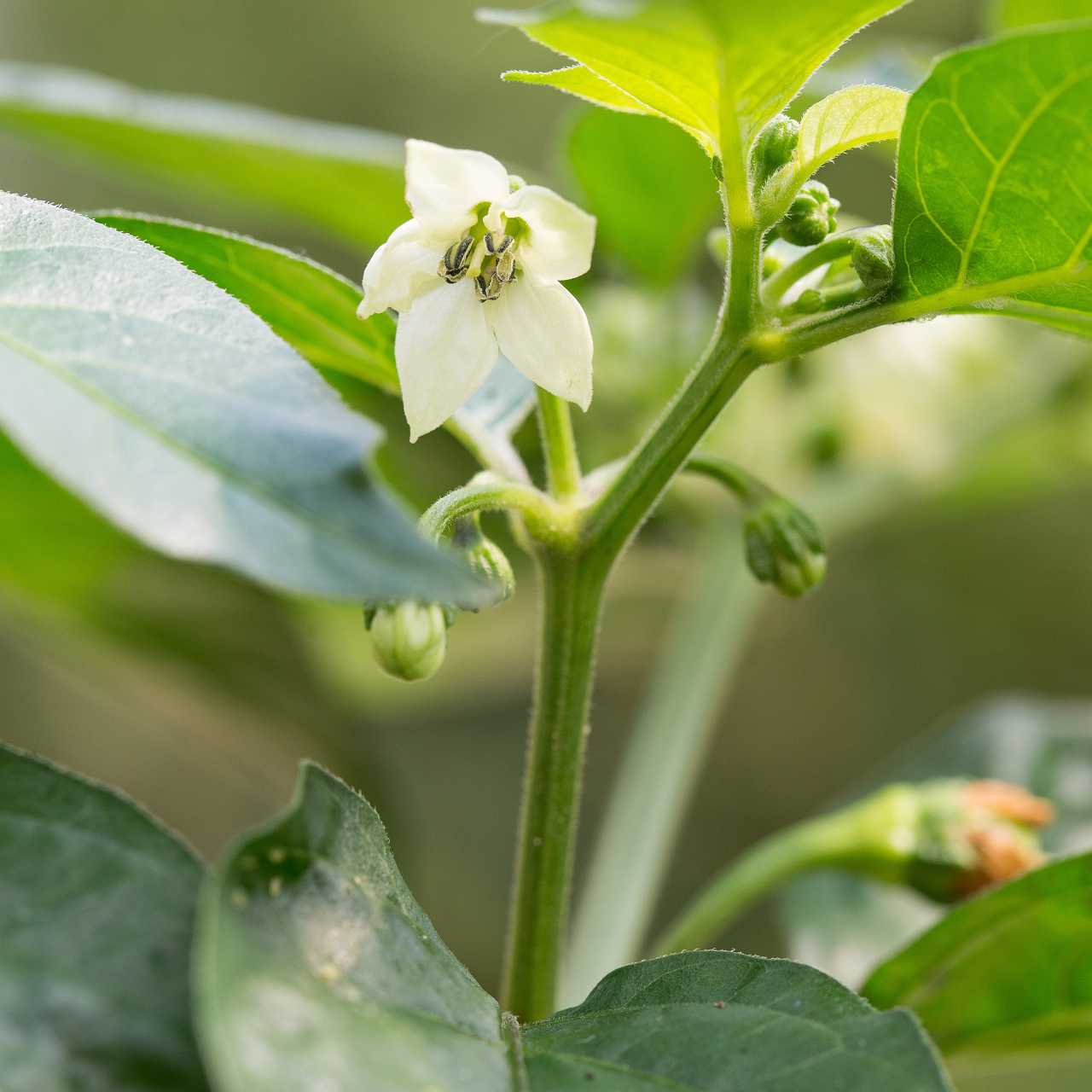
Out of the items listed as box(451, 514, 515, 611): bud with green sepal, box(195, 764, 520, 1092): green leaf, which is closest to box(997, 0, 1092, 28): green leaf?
box(451, 514, 515, 611): bud with green sepal

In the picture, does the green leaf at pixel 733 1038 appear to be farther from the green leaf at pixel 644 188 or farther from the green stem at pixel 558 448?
the green leaf at pixel 644 188

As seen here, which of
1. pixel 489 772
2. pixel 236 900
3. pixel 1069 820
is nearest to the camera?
pixel 236 900

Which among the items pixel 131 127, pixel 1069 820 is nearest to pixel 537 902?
pixel 1069 820

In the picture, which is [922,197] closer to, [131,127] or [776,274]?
[776,274]

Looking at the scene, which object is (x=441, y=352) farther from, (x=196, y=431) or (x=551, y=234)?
(x=196, y=431)

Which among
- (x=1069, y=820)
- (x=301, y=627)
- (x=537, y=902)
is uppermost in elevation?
(x=537, y=902)

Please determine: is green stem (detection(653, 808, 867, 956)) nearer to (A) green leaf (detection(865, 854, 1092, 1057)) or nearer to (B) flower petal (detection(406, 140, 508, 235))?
(A) green leaf (detection(865, 854, 1092, 1057))

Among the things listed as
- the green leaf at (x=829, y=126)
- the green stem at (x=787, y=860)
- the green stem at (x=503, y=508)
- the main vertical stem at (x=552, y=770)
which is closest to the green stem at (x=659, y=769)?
the green stem at (x=787, y=860)
